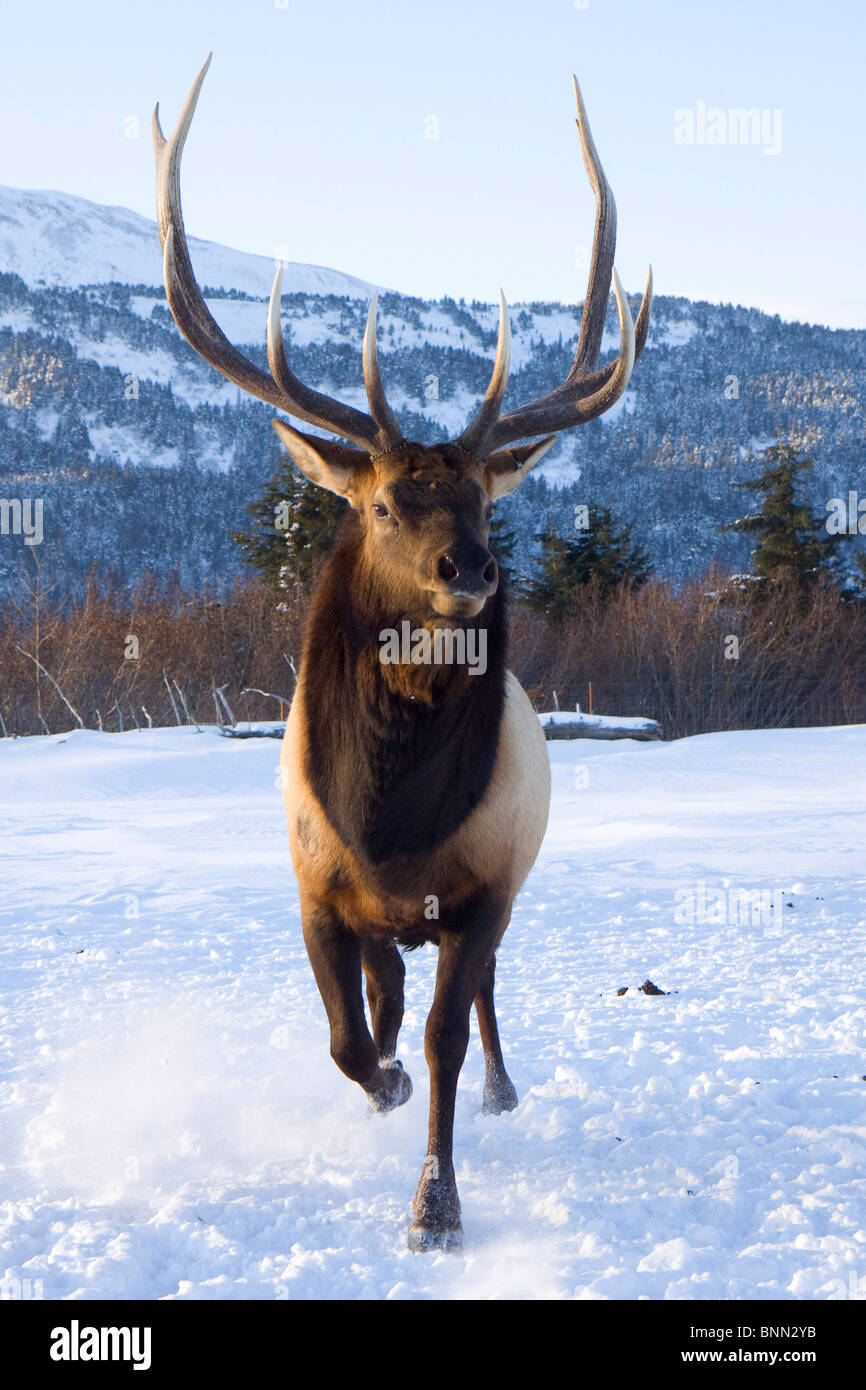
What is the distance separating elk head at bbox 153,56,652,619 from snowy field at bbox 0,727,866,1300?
1848mm

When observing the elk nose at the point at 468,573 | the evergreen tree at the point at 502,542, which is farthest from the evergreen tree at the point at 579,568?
the elk nose at the point at 468,573

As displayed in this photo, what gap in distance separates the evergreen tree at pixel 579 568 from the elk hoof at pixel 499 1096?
32946 millimetres

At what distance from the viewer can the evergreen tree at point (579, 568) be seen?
37531 mm

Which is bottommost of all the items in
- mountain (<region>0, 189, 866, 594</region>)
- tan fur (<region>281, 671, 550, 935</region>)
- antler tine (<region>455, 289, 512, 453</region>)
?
tan fur (<region>281, 671, 550, 935</region>)

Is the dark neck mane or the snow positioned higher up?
the dark neck mane

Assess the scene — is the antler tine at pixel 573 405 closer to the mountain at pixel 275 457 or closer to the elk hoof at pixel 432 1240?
the elk hoof at pixel 432 1240

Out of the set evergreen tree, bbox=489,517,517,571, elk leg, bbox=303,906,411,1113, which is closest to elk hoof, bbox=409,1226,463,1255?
elk leg, bbox=303,906,411,1113

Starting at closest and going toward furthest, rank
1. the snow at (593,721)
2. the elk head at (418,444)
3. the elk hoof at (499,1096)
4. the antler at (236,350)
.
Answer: the elk head at (418,444) < the antler at (236,350) < the elk hoof at (499,1096) < the snow at (593,721)

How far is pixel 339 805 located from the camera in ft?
12.9

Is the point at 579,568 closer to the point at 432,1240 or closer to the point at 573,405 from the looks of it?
the point at 573,405

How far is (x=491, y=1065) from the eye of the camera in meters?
4.59

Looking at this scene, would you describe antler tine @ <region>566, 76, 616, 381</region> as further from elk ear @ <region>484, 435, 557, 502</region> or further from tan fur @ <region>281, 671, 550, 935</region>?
tan fur @ <region>281, 671, 550, 935</region>

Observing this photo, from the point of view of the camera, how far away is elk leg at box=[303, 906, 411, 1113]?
3.94 metres
